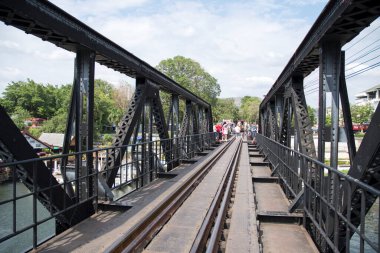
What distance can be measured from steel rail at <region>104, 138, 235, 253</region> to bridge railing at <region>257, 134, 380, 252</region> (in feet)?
8.17

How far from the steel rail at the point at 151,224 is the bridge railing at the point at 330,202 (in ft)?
8.17

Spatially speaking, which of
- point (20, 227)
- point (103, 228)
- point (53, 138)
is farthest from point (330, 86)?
point (53, 138)

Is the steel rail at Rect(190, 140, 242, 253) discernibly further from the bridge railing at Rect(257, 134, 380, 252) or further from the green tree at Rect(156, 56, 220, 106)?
the green tree at Rect(156, 56, 220, 106)

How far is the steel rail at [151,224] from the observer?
15.5 ft

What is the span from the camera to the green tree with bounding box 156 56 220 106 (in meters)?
69.6

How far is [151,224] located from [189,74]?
66.5m

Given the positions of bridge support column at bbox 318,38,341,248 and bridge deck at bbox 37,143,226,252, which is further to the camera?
bridge support column at bbox 318,38,341,248

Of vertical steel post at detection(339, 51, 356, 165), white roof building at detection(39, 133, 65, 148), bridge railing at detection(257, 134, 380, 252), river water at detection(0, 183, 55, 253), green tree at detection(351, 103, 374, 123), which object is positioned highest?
green tree at detection(351, 103, 374, 123)

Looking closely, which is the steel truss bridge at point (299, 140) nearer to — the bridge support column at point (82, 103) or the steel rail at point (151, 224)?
the bridge support column at point (82, 103)

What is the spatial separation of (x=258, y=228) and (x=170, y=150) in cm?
754

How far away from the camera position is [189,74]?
234 feet

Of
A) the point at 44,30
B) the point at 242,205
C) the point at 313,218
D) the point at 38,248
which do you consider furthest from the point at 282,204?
the point at 44,30

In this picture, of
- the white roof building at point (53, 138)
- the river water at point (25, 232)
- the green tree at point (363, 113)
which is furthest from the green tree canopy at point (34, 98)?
the green tree at point (363, 113)

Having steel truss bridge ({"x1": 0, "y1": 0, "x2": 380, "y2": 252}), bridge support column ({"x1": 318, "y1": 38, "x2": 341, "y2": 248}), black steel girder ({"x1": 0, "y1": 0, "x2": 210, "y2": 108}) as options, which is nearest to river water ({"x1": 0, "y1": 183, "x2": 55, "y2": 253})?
steel truss bridge ({"x1": 0, "y1": 0, "x2": 380, "y2": 252})
